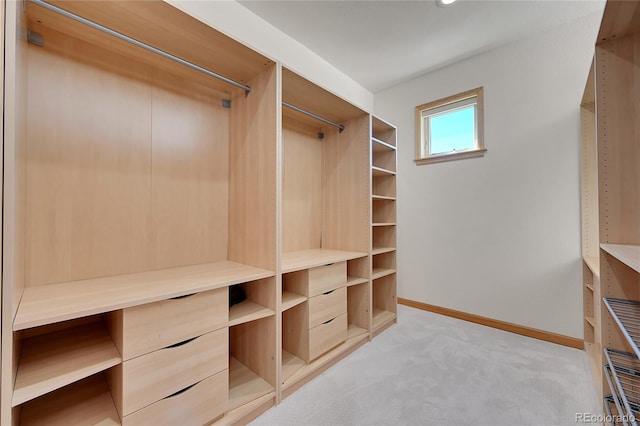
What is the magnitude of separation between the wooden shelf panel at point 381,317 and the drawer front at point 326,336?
0.51m

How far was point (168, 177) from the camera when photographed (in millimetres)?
1642

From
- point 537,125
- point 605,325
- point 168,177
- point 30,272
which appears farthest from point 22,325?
point 537,125

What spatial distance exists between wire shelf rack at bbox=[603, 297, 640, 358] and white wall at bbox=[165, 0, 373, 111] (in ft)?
6.58

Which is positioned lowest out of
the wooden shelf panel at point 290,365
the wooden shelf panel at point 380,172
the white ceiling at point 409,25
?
the wooden shelf panel at point 290,365

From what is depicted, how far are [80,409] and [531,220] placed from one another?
11.2ft

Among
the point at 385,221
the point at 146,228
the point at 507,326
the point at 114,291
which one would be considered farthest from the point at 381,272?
the point at 114,291

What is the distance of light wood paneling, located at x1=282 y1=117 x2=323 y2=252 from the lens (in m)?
2.39

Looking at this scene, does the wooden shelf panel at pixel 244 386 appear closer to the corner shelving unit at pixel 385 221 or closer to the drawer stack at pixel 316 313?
the drawer stack at pixel 316 313

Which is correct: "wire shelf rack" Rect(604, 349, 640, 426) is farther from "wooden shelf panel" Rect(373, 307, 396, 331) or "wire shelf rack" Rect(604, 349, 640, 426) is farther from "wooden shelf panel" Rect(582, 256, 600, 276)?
"wooden shelf panel" Rect(373, 307, 396, 331)

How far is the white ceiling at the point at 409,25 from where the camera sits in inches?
80.8

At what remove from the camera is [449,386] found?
174 cm

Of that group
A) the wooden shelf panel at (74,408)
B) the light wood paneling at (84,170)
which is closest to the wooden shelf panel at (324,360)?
the wooden shelf panel at (74,408)

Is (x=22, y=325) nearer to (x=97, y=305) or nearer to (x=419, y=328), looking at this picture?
(x=97, y=305)

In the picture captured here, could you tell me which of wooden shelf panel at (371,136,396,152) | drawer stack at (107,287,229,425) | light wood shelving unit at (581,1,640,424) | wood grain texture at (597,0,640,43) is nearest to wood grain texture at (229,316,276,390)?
drawer stack at (107,287,229,425)
